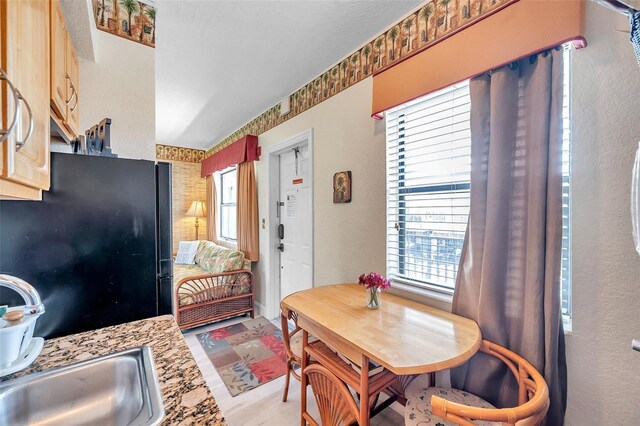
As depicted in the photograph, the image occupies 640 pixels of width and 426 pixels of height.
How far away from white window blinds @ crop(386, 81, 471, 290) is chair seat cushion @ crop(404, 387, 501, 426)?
54cm

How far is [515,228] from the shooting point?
122 centimetres

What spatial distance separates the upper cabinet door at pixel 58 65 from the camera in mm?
988

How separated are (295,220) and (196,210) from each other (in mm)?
2854

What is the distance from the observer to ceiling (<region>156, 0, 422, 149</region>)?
1632 mm

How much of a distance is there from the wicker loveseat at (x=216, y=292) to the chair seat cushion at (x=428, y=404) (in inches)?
96.0

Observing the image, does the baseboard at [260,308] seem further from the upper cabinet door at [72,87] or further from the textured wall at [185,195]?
the upper cabinet door at [72,87]

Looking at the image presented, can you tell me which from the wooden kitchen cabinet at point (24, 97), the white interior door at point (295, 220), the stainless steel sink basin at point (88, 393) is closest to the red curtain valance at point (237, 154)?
the white interior door at point (295, 220)

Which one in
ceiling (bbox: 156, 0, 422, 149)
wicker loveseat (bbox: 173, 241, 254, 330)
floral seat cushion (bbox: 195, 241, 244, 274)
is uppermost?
ceiling (bbox: 156, 0, 422, 149)

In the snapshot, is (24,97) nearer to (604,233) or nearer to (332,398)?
(332,398)

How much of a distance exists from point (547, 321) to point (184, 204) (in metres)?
5.40

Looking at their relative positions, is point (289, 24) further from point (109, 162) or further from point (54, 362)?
point (54, 362)

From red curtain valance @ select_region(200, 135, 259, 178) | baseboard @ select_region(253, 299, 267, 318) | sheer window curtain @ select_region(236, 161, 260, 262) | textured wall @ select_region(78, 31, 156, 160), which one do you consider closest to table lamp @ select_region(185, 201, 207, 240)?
red curtain valance @ select_region(200, 135, 259, 178)

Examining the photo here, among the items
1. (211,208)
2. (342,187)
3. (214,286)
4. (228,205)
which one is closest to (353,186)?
(342,187)

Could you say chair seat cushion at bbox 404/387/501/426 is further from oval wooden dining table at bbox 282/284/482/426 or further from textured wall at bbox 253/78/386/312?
textured wall at bbox 253/78/386/312
